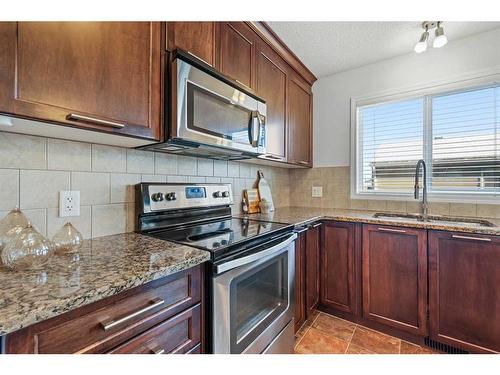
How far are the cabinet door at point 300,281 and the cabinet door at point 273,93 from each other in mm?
725

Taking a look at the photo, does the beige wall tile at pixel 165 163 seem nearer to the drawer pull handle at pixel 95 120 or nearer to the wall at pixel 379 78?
the drawer pull handle at pixel 95 120

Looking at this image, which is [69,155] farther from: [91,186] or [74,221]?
[74,221]

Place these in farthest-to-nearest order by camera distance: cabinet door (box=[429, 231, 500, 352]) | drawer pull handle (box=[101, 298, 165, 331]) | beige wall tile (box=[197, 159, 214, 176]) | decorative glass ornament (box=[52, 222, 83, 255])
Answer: beige wall tile (box=[197, 159, 214, 176]) → cabinet door (box=[429, 231, 500, 352]) → decorative glass ornament (box=[52, 222, 83, 255]) → drawer pull handle (box=[101, 298, 165, 331])

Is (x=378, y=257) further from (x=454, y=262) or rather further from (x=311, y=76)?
(x=311, y=76)

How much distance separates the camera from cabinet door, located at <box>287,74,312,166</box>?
225 centimetres

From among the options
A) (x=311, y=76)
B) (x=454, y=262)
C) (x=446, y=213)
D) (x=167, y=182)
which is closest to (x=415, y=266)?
(x=454, y=262)

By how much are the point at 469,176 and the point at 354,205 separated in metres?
0.92

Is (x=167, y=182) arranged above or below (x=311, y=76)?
below

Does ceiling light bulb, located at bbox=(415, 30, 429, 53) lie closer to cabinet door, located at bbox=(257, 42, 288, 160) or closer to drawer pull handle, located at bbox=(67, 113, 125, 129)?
cabinet door, located at bbox=(257, 42, 288, 160)

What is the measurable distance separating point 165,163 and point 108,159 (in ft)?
1.13

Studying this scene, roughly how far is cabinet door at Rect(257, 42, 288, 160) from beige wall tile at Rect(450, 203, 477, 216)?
1.48 meters

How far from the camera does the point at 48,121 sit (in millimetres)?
807

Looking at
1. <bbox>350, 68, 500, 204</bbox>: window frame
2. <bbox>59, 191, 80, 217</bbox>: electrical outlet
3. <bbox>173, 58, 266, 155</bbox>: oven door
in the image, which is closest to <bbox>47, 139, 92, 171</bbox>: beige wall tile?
<bbox>59, 191, 80, 217</bbox>: electrical outlet
